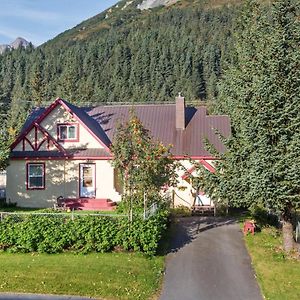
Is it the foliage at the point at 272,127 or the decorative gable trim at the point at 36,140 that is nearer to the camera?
the foliage at the point at 272,127

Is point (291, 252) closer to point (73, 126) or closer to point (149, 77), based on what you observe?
point (73, 126)

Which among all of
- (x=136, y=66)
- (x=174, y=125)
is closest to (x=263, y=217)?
(x=174, y=125)

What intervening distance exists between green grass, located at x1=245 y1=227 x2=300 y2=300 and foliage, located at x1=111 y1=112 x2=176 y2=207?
479cm

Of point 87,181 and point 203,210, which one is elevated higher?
point 87,181

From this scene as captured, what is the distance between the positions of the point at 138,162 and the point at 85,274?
5.45 metres

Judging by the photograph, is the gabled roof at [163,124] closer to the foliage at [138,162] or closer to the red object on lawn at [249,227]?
the red object on lawn at [249,227]

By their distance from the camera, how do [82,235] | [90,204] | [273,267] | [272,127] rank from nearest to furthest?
[273,267], [272,127], [82,235], [90,204]

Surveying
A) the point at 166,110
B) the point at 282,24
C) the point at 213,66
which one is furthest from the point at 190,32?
the point at 282,24

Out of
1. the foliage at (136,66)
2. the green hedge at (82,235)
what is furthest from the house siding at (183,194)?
the foliage at (136,66)

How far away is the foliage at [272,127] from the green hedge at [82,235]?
3583 millimetres

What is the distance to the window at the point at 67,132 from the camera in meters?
28.4

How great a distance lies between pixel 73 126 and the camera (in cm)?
2836

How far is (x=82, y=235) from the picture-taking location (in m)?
18.0

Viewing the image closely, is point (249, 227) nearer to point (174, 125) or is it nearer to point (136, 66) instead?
point (174, 125)
